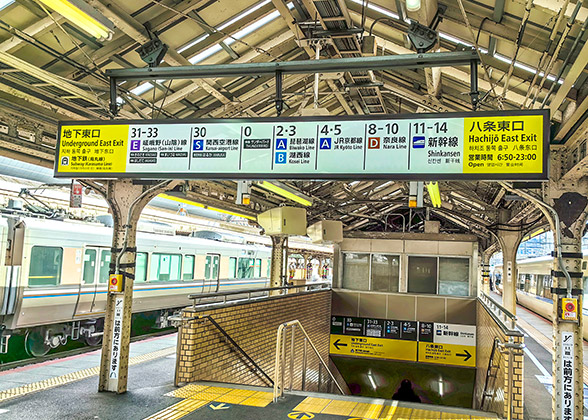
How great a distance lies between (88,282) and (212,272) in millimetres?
5367

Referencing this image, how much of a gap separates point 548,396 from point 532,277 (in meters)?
14.9

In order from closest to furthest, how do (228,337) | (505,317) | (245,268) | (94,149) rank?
(94,149), (228,337), (505,317), (245,268)

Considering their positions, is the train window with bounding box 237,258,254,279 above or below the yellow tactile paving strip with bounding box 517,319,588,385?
above

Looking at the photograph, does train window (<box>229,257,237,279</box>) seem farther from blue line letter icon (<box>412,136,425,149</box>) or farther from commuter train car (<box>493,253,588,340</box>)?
blue line letter icon (<box>412,136,425,149</box>)

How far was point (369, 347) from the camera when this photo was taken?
13836 millimetres

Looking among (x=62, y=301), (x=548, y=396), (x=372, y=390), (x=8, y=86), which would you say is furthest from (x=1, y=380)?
(x=372, y=390)

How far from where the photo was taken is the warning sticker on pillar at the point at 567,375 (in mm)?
4766

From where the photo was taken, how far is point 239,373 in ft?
25.0

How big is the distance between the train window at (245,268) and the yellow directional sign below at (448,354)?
22.2ft

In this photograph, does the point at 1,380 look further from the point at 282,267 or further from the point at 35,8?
the point at 282,267

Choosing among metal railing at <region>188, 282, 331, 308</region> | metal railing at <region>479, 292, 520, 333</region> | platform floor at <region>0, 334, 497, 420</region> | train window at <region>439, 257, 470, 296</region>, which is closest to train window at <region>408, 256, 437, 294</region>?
train window at <region>439, 257, 470, 296</region>

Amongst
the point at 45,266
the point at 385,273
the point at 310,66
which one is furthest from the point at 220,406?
the point at 385,273

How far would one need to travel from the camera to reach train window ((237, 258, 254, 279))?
17.3 m

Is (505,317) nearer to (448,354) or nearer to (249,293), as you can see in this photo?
(249,293)
